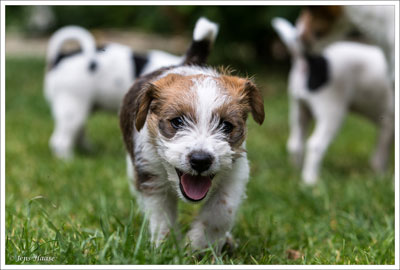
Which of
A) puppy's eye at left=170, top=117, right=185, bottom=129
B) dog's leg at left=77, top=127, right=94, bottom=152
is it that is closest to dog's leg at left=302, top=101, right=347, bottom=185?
dog's leg at left=77, top=127, right=94, bottom=152

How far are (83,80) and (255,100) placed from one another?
3.99 meters

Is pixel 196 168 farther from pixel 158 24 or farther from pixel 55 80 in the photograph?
pixel 158 24

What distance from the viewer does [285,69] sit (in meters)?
14.5

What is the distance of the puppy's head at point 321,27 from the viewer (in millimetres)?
6016

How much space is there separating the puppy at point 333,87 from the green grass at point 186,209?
0.45m

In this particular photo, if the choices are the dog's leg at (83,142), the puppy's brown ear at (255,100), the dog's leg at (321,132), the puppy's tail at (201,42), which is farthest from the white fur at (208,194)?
the dog's leg at (83,142)

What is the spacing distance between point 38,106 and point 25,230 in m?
7.60

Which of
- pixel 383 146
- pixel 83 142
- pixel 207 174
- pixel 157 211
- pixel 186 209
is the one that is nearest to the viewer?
pixel 207 174

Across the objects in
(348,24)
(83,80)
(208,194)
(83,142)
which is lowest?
(83,142)

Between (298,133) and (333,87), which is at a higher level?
(333,87)

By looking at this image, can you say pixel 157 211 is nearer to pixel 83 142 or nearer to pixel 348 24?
pixel 348 24

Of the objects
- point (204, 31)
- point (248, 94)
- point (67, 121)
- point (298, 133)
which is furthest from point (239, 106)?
point (67, 121)

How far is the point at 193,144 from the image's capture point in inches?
113

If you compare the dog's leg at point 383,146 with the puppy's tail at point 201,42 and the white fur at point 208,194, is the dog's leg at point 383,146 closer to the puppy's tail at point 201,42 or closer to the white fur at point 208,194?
the puppy's tail at point 201,42
